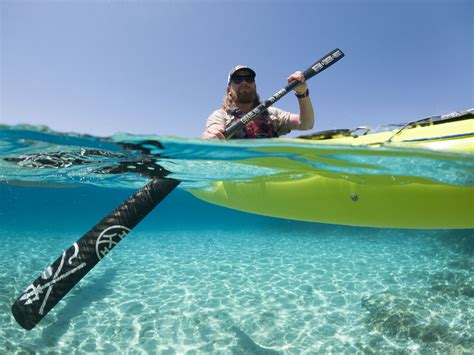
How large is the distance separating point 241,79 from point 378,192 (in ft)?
10.5

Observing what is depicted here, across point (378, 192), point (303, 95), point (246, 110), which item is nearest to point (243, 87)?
point (246, 110)

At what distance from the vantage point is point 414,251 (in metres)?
12.4

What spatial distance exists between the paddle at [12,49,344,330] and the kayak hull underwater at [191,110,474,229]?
1.24 meters

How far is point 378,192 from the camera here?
5148 mm

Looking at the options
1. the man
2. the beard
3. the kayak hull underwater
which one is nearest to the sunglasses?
the man

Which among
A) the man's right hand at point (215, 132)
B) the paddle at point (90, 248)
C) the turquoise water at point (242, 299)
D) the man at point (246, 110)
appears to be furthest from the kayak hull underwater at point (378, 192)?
the paddle at point (90, 248)

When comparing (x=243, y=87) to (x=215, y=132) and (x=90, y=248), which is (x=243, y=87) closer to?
(x=215, y=132)

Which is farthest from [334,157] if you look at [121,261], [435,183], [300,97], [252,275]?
[121,261]

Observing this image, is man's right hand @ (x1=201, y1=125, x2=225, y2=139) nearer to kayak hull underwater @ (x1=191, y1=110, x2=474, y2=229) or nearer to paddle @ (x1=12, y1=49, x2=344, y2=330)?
paddle @ (x1=12, y1=49, x2=344, y2=330)

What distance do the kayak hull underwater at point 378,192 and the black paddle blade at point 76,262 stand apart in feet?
8.31

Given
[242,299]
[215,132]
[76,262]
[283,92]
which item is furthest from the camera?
[242,299]

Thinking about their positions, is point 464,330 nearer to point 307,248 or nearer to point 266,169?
point 266,169

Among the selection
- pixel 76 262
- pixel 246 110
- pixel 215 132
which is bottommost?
pixel 76 262

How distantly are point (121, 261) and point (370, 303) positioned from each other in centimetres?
918
